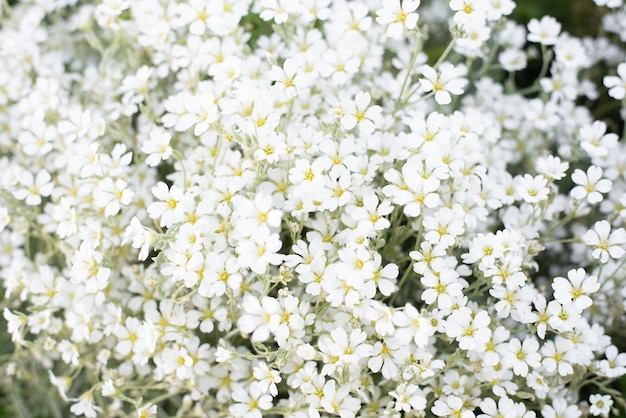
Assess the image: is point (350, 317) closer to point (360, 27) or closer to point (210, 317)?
point (210, 317)

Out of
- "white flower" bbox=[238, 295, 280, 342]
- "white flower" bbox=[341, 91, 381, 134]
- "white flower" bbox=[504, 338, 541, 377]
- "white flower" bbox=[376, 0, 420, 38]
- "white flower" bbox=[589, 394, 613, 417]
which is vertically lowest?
"white flower" bbox=[589, 394, 613, 417]

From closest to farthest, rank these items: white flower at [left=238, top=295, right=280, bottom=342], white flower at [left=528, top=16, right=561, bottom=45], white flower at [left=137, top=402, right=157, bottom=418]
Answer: white flower at [left=238, top=295, right=280, bottom=342] → white flower at [left=137, top=402, right=157, bottom=418] → white flower at [left=528, top=16, right=561, bottom=45]

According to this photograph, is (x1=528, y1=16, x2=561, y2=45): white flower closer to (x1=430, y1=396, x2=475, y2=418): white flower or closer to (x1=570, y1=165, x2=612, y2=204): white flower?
(x1=570, y1=165, x2=612, y2=204): white flower

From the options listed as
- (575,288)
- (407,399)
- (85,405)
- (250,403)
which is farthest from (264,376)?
(575,288)

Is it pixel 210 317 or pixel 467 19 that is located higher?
pixel 467 19

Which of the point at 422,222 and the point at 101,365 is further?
the point at 101,365

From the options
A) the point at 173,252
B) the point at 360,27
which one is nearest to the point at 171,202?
the point at 173,252

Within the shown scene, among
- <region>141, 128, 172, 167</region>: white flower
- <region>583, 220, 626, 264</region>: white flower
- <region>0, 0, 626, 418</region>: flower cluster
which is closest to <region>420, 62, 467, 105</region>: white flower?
<region>0, 0, 626, 418</region>: flower cluster

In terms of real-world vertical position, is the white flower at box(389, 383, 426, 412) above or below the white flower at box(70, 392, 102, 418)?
above
